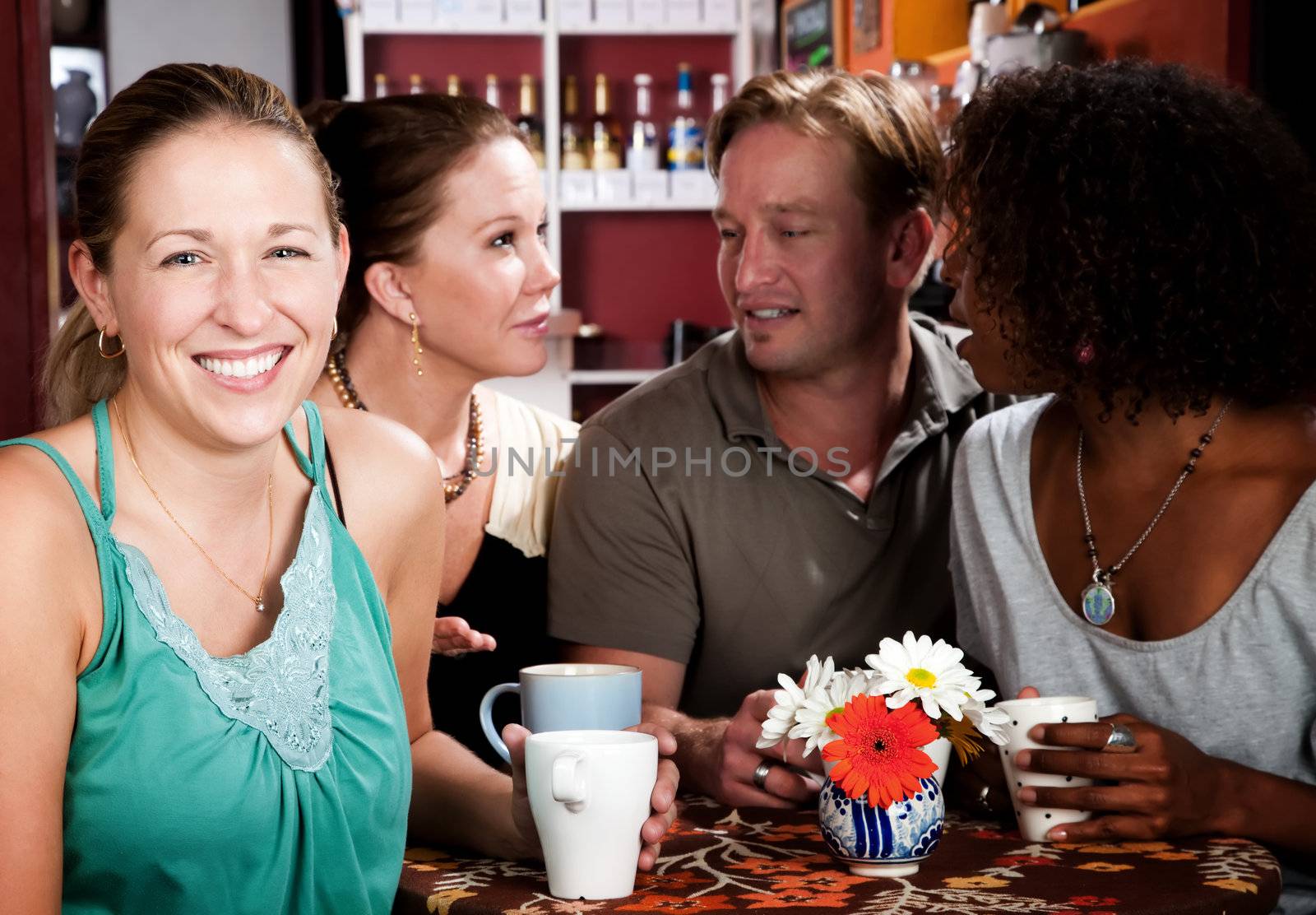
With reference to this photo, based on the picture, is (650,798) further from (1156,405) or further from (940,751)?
(1156,405)

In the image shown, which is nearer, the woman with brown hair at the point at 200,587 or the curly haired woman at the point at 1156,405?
the woman with brown hair at the point at 200,587

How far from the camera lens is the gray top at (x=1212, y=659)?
4.82 ft

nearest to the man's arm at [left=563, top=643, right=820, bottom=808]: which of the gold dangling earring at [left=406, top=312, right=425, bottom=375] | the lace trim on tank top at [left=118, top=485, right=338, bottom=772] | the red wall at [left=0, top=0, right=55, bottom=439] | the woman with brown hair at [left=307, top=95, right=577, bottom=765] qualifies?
the lace trim on tank top at [left=118, top=485, right=338, bottom=772]

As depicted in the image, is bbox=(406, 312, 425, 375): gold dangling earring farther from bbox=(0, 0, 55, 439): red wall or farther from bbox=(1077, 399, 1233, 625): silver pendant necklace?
bbox=(1077, 399, 1233, 625): silver pendant necklace

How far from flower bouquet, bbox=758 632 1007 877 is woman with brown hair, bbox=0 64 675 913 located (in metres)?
0.16

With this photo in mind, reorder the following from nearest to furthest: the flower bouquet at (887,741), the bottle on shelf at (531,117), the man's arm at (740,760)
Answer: the flower bouquet at (887,741) → the man's arm at (740,760) → the bottle on shelf at (531,117)

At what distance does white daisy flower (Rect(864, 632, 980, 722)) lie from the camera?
1245 millimetres

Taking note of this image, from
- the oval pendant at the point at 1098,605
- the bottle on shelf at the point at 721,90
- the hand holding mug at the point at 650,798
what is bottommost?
the hand holding mug at the point at 650,798

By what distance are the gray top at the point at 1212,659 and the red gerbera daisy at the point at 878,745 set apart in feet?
1.35

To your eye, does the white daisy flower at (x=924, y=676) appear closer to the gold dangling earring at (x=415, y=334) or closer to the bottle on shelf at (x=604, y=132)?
the gold dangling earring at (x=415, y=334)

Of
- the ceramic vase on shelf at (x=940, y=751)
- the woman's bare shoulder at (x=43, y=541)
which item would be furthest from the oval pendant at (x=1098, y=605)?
the woman's bare shoulder at (x=43, y=541)

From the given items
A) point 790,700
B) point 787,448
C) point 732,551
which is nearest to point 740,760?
point 790,700

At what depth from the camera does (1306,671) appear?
1.47 meters

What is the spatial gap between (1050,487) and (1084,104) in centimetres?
46
